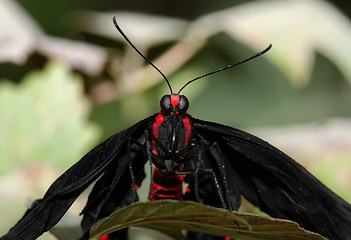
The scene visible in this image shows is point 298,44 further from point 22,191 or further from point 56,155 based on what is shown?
point 22,191

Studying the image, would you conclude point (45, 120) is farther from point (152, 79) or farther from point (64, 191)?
point (64, 191)

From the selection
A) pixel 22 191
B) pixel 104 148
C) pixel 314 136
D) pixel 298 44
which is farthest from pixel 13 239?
pixel 298 44

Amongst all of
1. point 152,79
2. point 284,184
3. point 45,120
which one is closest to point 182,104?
point 284,184

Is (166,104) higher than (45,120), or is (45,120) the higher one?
(45,120)

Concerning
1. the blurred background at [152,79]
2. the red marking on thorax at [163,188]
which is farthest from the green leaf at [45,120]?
the red marking on thorax at [163,188]

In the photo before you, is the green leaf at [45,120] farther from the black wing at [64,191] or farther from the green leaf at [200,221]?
the green leaf at [200,221]
